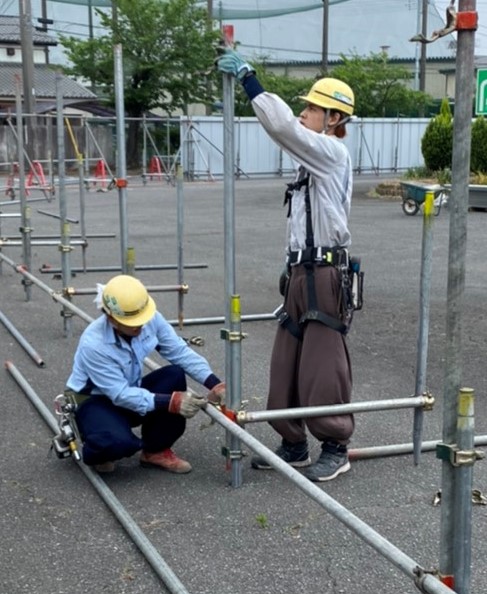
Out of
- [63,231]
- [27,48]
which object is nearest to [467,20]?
[63,231]

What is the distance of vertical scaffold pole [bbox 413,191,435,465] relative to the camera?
13.6 feet

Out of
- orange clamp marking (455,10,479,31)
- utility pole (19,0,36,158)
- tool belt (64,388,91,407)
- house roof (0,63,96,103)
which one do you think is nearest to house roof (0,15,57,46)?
house roof (0,63,96,103)

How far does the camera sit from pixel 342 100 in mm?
4129

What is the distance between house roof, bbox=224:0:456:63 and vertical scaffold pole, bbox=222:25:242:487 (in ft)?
202

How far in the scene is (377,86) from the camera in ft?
128

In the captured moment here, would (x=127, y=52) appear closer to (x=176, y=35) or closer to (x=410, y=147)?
(x=176, y=35)

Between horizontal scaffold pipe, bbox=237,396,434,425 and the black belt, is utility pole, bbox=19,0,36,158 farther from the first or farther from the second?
horizontal scaffold pipe, bbox=237,396,434,425

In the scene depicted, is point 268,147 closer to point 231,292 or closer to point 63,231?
point 63,231

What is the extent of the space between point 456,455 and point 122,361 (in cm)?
236

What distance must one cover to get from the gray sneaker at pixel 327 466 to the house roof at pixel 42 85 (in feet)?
119

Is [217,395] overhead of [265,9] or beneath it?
beneath

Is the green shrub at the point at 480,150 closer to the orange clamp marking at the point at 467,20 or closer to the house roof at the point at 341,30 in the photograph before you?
the orange clamp marking at the point at 467,20

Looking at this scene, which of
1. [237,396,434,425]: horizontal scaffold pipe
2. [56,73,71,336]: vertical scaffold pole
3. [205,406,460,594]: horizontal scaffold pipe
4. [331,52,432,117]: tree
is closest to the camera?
[205,406,460,594]: horizontal scaffold pipe

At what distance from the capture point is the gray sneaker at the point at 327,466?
4.33 meters
